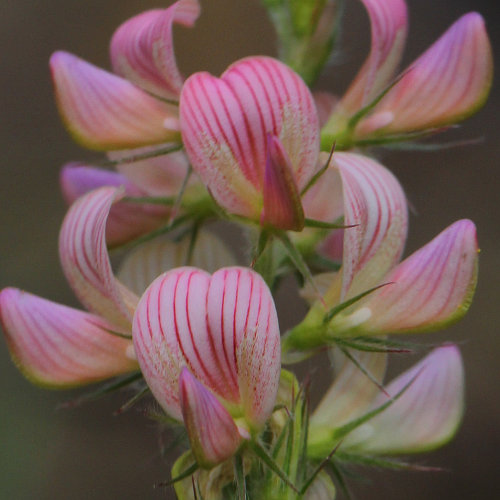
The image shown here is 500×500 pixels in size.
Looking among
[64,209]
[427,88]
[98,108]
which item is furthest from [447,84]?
[64,209]

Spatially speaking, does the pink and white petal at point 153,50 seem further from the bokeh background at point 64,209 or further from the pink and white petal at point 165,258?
the bokeh background at point 64,209

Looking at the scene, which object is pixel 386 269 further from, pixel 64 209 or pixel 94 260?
pixel 64 209

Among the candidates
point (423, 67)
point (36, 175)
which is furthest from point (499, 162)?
point (423, 67)

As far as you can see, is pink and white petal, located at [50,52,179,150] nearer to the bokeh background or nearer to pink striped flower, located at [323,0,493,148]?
pink striped flower, located at [323,0,493,148]

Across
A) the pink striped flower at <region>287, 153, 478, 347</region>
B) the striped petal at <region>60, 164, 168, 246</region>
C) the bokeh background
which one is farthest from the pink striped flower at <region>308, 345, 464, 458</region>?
the bokeh background

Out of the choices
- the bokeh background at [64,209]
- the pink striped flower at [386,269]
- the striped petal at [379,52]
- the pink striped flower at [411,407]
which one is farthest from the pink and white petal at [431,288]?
the bokeh background at [64,209]

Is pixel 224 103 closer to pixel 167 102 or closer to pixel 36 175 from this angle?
pixel 167 102
